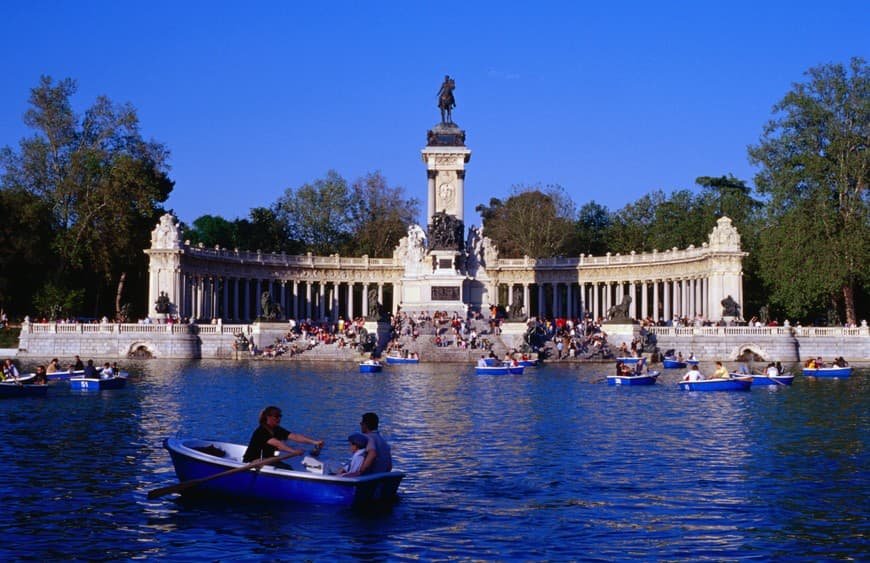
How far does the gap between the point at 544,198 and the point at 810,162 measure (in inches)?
1616

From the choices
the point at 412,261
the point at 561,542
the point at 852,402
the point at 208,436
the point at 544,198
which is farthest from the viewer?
the point at 544,198

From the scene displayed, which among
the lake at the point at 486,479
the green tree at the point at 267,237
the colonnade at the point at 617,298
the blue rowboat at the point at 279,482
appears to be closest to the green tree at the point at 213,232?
the green tree at the point at 267,237

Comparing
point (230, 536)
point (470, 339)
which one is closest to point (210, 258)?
point (470, 339)

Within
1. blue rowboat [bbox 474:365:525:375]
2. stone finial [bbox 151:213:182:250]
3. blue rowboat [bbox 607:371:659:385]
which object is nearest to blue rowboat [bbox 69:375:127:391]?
blue rowboat [bbox 474:365:525:375]

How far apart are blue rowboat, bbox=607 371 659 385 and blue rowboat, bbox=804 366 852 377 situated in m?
9.87

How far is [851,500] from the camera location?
61.8ft

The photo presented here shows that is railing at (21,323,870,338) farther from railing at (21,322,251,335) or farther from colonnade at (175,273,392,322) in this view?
colonnade at (175,273,392,322)

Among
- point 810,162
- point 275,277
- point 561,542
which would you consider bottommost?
point 561,542

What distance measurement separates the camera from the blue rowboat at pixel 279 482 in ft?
57.7

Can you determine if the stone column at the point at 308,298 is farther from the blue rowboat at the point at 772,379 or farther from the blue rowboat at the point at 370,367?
the blue rowboat at the point at 772,379

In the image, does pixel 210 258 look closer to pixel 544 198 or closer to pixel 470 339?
pixel 470 339

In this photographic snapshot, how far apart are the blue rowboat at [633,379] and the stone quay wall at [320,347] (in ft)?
60.6

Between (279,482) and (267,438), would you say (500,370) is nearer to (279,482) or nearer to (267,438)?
(267,438)

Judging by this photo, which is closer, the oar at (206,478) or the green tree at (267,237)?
the oar at (206,478)
